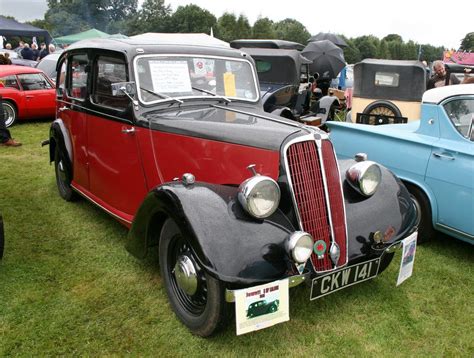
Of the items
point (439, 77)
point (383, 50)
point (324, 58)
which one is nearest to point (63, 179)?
point (439, 77)

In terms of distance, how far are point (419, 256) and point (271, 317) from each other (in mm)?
2085

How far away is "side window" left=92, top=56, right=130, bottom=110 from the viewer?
346cm

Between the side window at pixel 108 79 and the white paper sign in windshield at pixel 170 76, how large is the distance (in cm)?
24

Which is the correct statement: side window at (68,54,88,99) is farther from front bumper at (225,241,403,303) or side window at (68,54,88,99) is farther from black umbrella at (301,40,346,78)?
black umbrella at (301,40,346,78)

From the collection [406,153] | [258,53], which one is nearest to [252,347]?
[406,153]

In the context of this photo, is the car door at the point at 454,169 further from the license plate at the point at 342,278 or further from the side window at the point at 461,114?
the license plate at the point at 342,278

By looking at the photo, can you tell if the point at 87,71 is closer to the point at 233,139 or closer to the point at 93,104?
the point at 93,104

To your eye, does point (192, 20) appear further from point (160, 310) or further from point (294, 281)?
point (294, 281)

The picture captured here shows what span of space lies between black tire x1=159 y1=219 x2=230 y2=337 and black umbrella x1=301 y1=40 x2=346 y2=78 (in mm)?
12580

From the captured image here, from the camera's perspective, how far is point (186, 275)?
257 centimetres

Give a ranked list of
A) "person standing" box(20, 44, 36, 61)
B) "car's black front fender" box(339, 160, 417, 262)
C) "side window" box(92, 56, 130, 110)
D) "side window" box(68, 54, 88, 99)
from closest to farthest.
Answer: "car's black front fender" box(339, 160, 417, 262) < "side window" box(92, 56, 130, 110) < "side window" box(68, 54, 88, 99) < "person standing" box(20, 44, 36, 61)

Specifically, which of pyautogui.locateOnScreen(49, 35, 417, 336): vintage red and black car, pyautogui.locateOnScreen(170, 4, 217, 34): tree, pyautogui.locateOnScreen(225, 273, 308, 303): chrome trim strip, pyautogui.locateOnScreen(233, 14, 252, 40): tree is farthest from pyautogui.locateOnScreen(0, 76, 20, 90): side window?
pyautogui.locateOnScreen(170, 4, 217, 34): tree

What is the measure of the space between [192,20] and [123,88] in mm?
63657

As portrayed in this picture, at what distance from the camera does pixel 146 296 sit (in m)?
3.05
